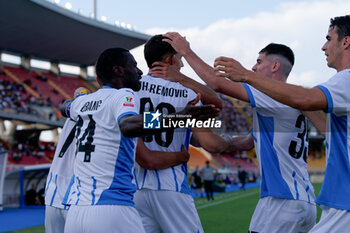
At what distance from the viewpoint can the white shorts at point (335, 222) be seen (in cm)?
270

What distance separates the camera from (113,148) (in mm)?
2844

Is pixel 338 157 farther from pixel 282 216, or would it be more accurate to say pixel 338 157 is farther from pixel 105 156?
pixel 105 156

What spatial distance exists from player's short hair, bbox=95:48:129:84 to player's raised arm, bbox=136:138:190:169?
0.69m

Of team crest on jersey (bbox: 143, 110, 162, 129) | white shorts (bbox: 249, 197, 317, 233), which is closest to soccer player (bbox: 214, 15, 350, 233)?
team crest on jersey (bbox: 143, 110, 162, 129)

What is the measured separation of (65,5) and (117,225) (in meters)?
31.6

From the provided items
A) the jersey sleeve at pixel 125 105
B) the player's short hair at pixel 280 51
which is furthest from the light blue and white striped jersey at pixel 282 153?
the jersey sleeve at pixel 125 105

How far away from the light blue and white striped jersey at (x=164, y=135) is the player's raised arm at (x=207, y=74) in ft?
1.57

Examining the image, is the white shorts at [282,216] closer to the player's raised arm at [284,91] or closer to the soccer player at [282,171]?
the soccer player at [282,171]

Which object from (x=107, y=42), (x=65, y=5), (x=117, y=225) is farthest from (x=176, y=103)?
(x=107, y=42)

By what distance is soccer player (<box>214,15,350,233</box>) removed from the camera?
2.51 metres

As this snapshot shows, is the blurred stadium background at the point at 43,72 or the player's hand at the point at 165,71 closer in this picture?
the player's hand at the point at 165,71

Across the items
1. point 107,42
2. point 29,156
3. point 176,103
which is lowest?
point 29,156

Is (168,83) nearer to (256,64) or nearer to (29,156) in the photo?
(256,64)

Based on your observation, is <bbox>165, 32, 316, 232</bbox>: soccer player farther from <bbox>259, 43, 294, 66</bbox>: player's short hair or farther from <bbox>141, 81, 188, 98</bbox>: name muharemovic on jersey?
<bbox>259, 43, 294, 66</bbox>: player's short hair
